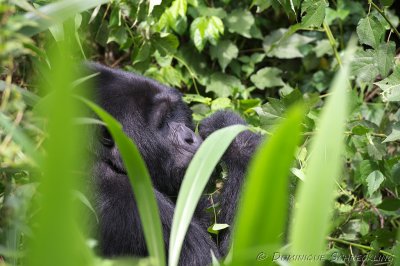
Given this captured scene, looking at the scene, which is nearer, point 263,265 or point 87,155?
point 263,265

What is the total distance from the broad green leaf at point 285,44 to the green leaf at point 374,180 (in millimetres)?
1487

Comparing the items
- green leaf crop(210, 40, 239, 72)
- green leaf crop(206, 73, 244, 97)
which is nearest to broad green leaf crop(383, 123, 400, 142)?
green leaf crop(206, 73, 244, 97)

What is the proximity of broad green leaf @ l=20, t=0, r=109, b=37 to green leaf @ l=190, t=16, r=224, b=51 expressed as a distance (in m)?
2.20

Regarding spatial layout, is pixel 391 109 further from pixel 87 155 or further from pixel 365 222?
pixel 87 155

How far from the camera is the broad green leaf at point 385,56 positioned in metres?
2.27

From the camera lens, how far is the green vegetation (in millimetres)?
835

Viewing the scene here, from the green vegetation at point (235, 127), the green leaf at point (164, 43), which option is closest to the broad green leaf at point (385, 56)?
the green vegetation at point (235, 127)

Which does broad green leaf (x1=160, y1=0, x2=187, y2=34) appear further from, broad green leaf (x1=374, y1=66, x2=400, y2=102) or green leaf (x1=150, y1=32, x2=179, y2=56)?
broad green leaf (x1=374, y1=66, x2=400, y2=102)

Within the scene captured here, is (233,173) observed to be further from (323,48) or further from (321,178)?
(323,48)

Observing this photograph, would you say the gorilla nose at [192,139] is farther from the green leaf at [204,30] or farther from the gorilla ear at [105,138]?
the green leaf at [204,30]

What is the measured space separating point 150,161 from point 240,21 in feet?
5.60

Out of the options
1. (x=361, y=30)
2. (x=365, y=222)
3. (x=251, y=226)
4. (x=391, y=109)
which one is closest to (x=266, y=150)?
(x=251, y=226)

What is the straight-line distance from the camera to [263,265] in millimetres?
1000

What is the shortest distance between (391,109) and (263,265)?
2.38m
